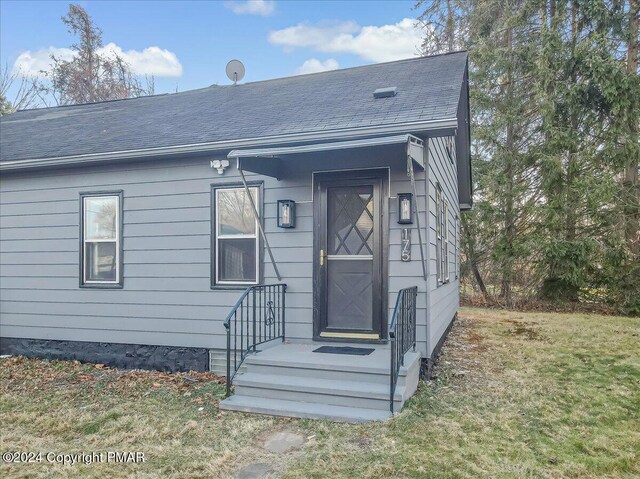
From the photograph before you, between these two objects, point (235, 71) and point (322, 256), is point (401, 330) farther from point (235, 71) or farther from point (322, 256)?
point (235, 71)

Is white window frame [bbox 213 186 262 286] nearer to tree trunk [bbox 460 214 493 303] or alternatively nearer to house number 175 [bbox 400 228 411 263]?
house number 175 [bbox 400 228 411 263]

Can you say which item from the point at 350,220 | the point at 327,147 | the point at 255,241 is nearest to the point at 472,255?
the point at 350,220

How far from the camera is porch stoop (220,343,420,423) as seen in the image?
13.2ft

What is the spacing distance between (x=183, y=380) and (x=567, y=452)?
3.99 m

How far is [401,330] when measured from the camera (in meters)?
4.25

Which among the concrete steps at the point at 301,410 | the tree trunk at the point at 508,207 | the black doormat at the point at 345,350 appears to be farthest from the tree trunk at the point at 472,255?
the concrete steps at the point at 301,410

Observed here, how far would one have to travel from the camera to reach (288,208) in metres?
5.38

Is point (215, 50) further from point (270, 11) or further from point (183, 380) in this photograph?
point (183, 380)

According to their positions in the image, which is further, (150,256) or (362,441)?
(150,256)

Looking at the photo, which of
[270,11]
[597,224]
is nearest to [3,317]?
[597,224]

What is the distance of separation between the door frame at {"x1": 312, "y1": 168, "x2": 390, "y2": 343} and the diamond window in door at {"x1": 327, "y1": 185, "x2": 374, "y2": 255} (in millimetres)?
113

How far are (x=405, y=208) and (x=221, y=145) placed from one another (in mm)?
2297

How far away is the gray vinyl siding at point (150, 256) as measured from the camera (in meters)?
5.41

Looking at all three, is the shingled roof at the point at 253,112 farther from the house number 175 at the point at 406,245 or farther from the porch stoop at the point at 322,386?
the porch stoop at the point at 322,386
